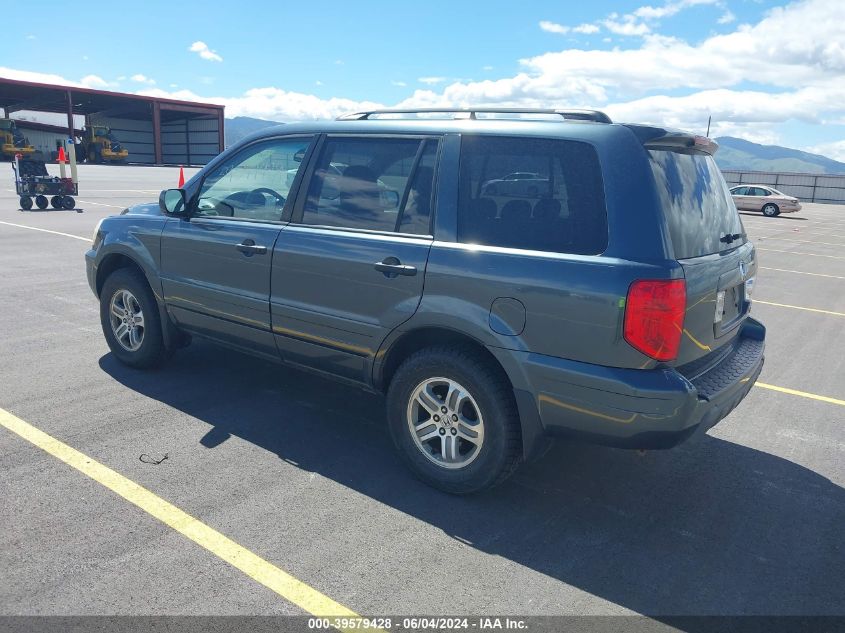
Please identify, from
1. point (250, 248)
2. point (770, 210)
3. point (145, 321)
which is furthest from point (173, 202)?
point (770, 210)

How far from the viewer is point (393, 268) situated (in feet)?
11.8

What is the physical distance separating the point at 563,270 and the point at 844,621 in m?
1.81

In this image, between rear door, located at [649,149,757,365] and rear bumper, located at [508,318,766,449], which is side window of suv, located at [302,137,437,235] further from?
rear door, located at [649,149,757,365]

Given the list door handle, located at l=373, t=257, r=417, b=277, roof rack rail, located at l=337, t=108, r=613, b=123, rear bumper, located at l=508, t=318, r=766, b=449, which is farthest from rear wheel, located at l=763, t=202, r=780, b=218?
door handle, located at l=373, t=257, r=417, b=277

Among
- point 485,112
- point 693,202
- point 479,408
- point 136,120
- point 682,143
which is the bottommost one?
point 479,408

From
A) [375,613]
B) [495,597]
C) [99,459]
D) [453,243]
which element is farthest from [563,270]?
[99,459]

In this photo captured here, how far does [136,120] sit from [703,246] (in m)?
66.0

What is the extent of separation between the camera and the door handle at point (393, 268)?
11.6 ft

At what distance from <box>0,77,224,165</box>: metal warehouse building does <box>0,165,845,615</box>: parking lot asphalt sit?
172 ft

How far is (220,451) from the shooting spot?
3.98 metres

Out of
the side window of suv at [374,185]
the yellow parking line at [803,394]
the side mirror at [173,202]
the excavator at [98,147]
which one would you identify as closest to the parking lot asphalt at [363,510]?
the yellow parking line at [803,394]

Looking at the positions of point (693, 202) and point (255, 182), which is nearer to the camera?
point (693, 202)

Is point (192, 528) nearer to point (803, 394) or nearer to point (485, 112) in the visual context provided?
point (485, 112)

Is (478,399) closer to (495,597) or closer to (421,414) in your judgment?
(421,414)
